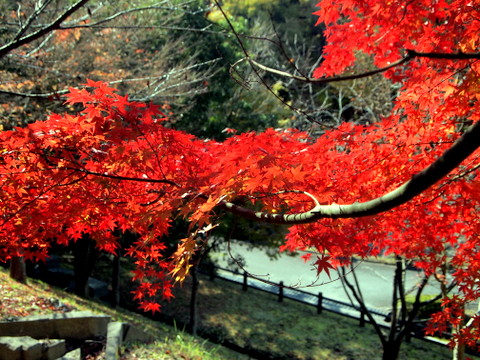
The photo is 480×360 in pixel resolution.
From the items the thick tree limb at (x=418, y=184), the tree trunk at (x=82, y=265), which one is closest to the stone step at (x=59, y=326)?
the thick tree limb at (x=418, y=184)

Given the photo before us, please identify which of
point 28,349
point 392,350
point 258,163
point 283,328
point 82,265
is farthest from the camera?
point 283,328

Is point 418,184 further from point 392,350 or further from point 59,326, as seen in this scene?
point 392,350

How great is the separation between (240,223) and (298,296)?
13.6 ft

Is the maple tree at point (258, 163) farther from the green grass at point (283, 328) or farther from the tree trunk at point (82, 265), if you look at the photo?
the tree trunk at point (82, 265)

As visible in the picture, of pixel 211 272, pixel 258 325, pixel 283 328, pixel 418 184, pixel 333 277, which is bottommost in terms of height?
pixel 258 325

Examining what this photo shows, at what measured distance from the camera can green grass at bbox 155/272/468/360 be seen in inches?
415

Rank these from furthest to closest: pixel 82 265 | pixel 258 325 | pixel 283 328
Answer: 1. pixel 258 325
2. pixel 283 328
3. pixel 82 265

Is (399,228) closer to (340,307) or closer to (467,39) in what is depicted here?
(467,39)

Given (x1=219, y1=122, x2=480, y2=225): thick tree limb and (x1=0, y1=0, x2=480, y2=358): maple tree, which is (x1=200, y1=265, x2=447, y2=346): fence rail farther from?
(x1=219, y1=122, x2=480, y2=225): thick tree limb

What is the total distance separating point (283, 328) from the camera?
11.9m

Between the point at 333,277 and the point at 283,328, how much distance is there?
23.4 ft

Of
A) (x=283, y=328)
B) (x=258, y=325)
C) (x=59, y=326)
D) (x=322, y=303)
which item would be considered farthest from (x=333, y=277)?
(x=59, y=326)

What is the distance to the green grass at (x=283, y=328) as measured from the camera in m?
10.5

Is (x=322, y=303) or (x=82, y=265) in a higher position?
(x=322, y=303)
